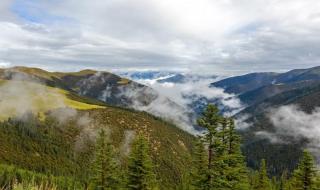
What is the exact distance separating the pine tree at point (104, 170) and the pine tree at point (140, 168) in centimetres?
303

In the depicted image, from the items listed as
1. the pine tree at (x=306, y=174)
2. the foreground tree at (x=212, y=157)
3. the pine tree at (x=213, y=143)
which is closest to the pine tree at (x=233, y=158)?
the foreground tree at (x=212, y=157)

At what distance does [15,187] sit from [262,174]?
200 ft

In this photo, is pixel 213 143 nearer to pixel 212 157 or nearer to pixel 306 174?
pixel 212 157

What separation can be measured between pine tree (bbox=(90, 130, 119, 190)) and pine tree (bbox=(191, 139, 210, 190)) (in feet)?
33.3

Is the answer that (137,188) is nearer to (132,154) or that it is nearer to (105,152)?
(132,154)

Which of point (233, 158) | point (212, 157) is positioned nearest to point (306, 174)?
point (233, 158)

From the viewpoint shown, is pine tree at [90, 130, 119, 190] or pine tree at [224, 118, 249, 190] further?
pine tree at [90, 130, 119, 190]

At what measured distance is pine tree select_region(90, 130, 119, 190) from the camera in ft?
129

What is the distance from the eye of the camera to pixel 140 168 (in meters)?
35.9

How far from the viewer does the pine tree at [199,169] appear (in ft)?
102

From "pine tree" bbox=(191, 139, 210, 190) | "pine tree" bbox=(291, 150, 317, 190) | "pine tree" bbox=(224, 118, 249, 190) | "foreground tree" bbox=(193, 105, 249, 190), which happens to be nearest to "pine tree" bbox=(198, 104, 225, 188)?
"foreground tree" bbox=(193, 105, 249, 190)

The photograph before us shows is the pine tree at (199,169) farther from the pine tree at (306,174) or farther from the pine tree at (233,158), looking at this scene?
the pine tree at (306,174)

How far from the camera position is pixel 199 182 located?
103 feet

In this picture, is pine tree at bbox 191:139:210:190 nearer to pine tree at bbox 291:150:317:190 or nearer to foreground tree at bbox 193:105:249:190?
foreground tree at bbox 193:105:249:190
